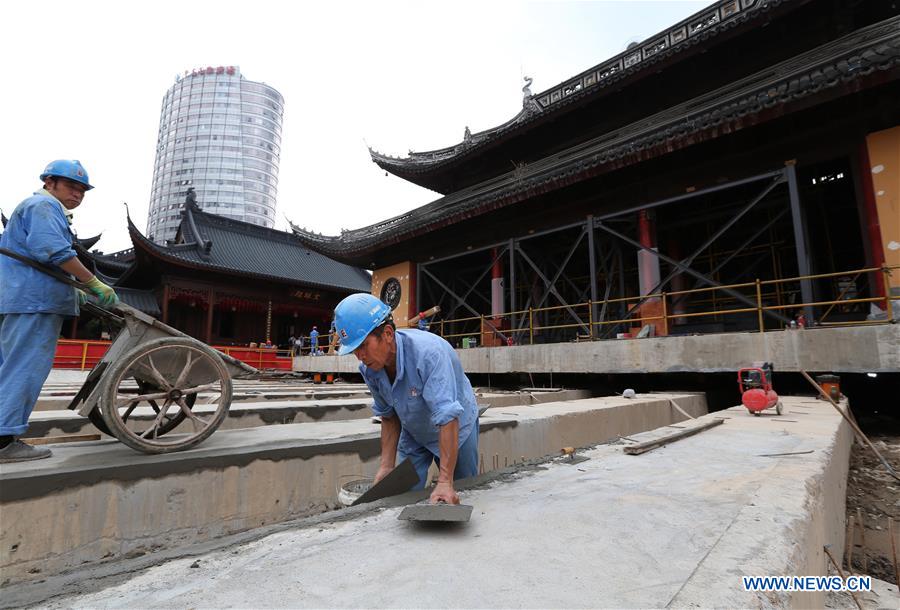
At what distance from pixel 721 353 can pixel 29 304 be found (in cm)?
758

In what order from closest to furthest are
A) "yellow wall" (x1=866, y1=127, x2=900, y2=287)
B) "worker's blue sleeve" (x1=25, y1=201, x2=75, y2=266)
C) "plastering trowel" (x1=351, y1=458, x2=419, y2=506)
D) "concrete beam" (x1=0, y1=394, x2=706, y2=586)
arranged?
1. "concrete beam" (x1=0, y1=394, x2=706, y2=586)
2. "plastering trowel" (x1=351, y1=458, x2=419, y2=506)
3. "worker's blue sleeve" (x1=25, y1=201, x2=75, y2=266)
4. "yellow wall" (x1=866, y1=127, x2=900, y2=287)

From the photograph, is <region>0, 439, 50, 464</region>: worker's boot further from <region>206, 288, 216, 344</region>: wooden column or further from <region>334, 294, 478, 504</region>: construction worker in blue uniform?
<region>206, 288, 216, 344</region>: wooden column

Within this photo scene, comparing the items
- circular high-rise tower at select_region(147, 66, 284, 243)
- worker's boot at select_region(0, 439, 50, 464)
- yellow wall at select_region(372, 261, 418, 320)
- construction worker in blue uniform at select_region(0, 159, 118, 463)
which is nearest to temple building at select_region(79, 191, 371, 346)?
yellow wall at select_region(372, 261, 418, 320)

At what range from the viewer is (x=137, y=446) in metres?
2.45

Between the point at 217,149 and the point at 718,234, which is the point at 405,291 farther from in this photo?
the point at 217,149

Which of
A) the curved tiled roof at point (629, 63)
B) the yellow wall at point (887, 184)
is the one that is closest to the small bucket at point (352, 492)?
the yellow wall at point (887, 184)

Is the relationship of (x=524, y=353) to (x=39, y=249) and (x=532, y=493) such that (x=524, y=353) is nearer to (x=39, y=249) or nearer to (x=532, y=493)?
(x=532, y=493)

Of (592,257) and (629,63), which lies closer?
(592,257)

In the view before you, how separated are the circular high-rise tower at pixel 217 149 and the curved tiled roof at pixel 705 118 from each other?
58845 mm

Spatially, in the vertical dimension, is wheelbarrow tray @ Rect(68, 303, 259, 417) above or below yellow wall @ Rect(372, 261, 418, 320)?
below

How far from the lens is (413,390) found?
207 centimetres

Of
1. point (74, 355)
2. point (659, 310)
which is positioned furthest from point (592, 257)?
point (74, 355)

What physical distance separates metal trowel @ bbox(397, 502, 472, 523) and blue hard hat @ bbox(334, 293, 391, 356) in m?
0.68

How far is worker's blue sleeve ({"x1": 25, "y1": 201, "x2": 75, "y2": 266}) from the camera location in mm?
2410
